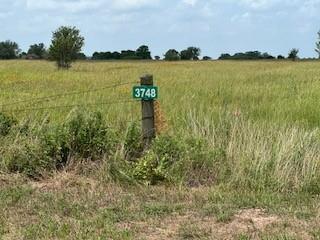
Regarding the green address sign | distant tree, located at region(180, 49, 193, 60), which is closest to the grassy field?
the green address sign

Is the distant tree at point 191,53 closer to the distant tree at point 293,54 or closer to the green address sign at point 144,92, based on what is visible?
the distant tree at point 293,54

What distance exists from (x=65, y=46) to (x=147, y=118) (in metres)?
47.8

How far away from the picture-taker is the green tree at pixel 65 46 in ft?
177

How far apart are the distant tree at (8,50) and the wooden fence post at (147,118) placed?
10213 cm

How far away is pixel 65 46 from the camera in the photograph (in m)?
54.1

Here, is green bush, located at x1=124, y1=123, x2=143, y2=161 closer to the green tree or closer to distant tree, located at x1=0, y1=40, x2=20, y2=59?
the green tree

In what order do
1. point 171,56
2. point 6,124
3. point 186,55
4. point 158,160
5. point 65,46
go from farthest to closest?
point 186,55
point 171,56
point 65,46
point 6,124
point 158,160

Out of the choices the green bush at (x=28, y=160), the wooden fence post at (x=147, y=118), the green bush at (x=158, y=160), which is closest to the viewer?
the green bush at (x=158, y=160)

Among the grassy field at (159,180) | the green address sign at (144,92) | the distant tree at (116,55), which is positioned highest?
the green address sign at (144,92)

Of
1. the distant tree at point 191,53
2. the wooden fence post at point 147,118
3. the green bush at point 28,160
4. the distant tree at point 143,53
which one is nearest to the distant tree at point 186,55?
the distant tree at point 191,53

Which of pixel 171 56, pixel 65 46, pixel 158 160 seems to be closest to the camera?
pixel 158 160

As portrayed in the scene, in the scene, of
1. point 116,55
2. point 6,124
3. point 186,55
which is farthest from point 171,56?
point 6,124

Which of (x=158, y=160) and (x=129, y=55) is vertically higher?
(x=158, y=160)

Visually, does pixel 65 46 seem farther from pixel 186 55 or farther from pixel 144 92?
pixel 186 55
